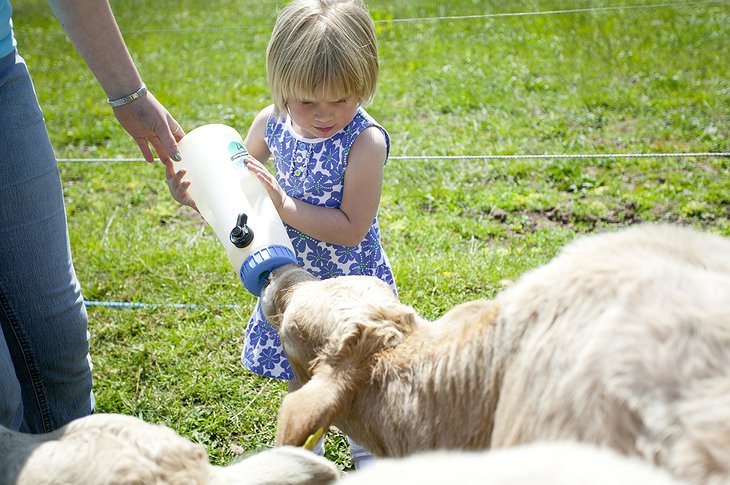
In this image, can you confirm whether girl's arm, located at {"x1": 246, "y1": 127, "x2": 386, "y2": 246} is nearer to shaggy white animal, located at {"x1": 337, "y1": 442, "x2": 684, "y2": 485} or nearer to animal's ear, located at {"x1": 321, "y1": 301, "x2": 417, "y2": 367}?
animal's ear, located at {"x1": 321, "y1": 301, "x2": 417, "y2": 367}

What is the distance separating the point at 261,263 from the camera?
3229 millimetres

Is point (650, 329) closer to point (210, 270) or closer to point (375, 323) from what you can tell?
point (375, 323)

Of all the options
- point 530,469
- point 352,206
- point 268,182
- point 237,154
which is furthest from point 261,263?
point 530,469

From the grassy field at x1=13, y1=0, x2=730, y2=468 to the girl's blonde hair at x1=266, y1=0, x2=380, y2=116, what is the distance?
1.93 m

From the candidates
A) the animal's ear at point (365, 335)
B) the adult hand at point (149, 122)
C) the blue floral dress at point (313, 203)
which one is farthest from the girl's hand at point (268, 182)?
the animal's ear at point (365, 335)

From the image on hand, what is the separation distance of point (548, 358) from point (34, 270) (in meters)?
2.32

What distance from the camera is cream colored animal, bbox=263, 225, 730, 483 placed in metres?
1.85

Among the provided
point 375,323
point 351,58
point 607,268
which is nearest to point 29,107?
point 351,58

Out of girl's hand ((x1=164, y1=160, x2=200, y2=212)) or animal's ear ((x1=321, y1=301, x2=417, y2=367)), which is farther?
girl's hand ((x1=164, y1=160, x2=200, y2=212))

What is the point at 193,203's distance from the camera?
3941 millimetres

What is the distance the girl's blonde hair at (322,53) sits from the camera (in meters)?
3.74

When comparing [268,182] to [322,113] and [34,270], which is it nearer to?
[322,113]

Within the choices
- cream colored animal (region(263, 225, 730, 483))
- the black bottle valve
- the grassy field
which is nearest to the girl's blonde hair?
the black bottle valve

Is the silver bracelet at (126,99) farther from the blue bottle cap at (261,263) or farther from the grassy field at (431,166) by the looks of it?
the grassy field at (431,166)
